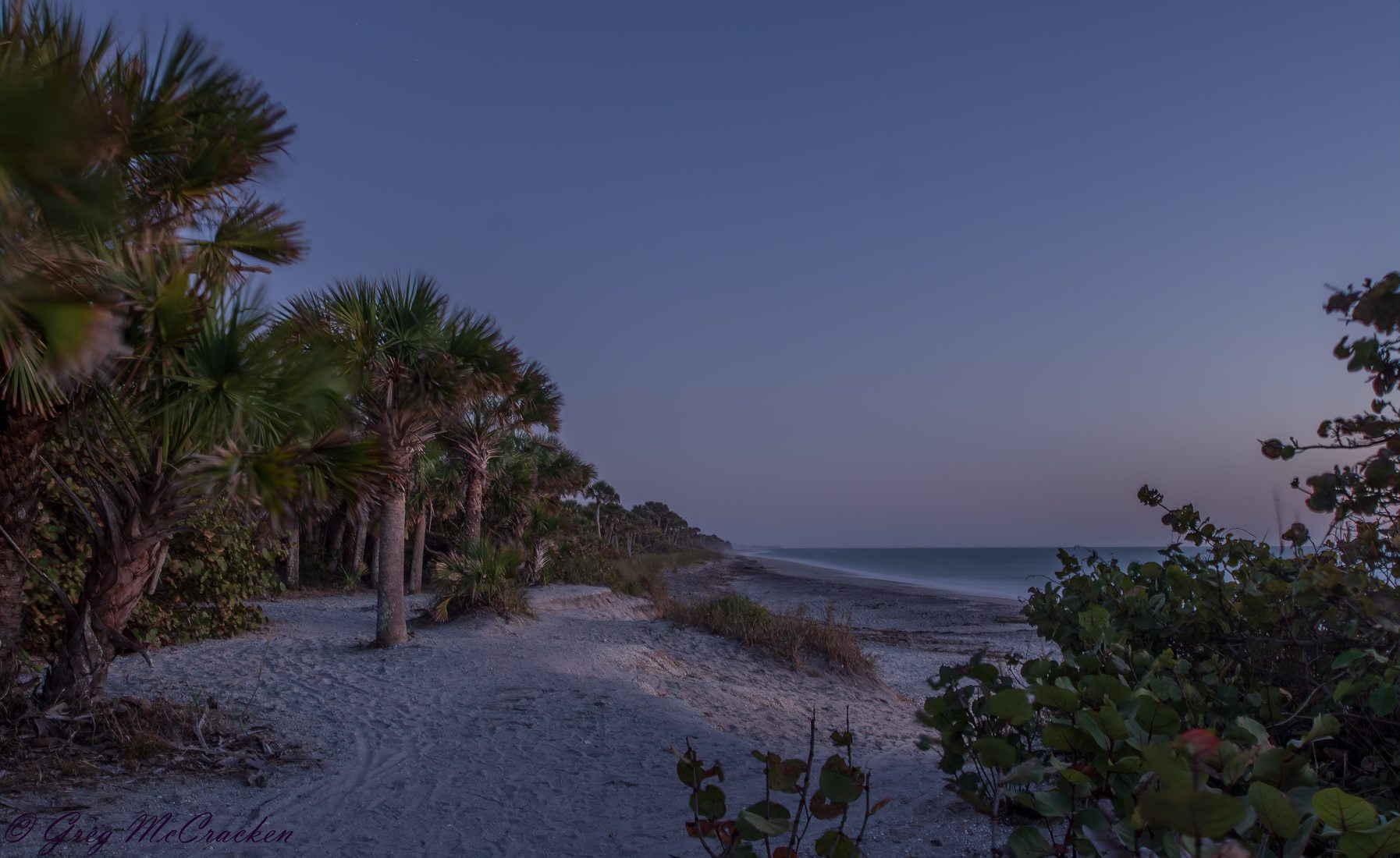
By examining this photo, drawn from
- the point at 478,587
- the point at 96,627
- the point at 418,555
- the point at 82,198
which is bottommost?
the point at 478,587

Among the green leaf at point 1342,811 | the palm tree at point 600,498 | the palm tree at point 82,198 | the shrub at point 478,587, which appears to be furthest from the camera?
the palm tree at point 600,498

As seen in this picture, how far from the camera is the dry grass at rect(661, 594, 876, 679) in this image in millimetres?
12141

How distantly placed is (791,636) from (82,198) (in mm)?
10636

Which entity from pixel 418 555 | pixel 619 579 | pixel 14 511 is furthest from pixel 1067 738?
pixel 418 555

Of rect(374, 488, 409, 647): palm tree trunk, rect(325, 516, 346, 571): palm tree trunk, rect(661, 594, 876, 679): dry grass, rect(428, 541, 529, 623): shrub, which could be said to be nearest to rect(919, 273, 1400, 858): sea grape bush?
rect(661, 594, 876, 679): dry grass

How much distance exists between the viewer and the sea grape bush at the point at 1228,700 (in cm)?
110

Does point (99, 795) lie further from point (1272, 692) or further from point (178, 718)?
point (1272, 692)

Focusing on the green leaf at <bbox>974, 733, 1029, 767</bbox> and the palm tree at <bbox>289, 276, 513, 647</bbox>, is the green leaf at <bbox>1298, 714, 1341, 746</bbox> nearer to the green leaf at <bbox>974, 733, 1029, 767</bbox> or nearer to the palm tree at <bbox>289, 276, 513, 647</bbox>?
the green leaf at <bbox>974, 733, 1029, 767</bbox>

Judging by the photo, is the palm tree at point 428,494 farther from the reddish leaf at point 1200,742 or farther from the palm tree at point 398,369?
the reddish leaf at point 1200,742

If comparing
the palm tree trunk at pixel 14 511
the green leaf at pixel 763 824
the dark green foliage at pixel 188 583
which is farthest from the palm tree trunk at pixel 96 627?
the green leaf at pixel 763 824

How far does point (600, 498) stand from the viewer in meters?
59.5

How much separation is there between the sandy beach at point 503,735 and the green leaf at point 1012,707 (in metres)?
1.78

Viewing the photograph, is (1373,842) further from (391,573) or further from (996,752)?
(391,573)

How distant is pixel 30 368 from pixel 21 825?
2581 millimetres
